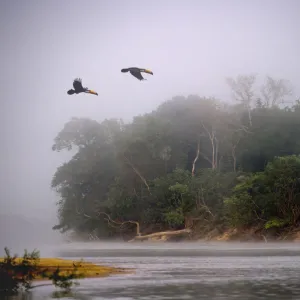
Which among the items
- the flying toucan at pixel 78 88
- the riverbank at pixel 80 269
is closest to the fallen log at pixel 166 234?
the flying toucan at pixel 78 88

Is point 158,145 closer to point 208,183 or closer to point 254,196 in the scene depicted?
point 208,183

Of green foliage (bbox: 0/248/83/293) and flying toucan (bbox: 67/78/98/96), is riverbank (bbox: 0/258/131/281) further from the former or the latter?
flying toucan (bbox: 67/78/98/96)

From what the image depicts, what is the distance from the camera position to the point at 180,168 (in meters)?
58.9

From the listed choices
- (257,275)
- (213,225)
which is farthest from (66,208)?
(257,275)

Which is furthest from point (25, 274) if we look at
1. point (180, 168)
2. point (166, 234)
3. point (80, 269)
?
point (180, 168)

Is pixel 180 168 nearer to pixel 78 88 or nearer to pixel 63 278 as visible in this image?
pixel 78 88

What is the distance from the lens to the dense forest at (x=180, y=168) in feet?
169

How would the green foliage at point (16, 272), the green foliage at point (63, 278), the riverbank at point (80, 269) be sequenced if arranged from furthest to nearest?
the riverbank at point (80, 269) < the green foliage at point (63, 278) < the green foliage at point (16, 272)

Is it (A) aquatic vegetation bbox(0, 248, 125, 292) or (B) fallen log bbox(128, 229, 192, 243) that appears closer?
(A) aquatic vegetation bbox(0, 248, 125, 292)

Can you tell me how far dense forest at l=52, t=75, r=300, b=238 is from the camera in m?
51.5

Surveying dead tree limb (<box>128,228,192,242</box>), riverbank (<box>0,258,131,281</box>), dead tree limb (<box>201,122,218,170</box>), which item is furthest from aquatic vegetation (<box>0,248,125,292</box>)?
dead tree limb (<box>201,122,218,170</box>)

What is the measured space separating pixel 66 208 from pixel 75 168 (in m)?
4.31

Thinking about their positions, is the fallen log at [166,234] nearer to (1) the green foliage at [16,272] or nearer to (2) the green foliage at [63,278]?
(2) the green foliage at [63,278]

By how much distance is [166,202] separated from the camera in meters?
56.3
